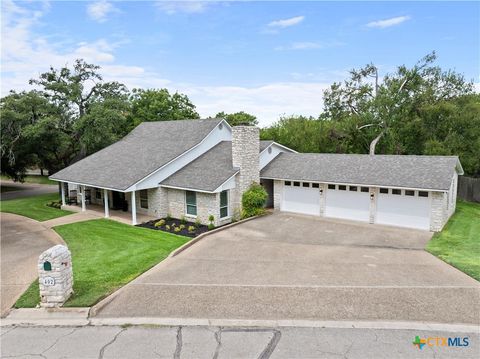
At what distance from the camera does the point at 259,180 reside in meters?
19.6

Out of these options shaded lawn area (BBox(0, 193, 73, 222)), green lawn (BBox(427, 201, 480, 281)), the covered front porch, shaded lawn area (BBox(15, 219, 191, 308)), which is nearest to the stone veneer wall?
the covered front porch

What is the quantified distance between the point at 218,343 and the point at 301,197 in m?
13.8

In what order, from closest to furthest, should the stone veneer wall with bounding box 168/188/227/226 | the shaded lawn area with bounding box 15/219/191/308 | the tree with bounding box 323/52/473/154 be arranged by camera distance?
the shaded lawn area with bounding box 15/219/191/308 → the stone veneer wall with bounding box 168/188/227/226 → the tree with bounding box 323/52/473/154

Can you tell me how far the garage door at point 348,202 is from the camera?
57.6ft

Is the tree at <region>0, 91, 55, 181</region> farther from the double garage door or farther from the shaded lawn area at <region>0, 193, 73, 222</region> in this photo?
the double garage door

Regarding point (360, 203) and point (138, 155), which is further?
point (138, 155)

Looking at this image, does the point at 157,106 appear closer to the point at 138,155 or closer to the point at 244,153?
the point at 138,155

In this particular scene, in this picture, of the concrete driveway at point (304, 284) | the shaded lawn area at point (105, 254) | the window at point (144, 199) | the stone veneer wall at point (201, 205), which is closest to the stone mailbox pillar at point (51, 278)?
the shaded lawn area at point (105, 254)

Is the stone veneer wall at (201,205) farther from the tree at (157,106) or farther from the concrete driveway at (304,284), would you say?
the tree at (157,106)

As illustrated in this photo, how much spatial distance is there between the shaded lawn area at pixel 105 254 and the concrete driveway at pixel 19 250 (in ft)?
1.23

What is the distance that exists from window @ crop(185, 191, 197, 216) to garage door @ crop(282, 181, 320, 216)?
587 centimetres

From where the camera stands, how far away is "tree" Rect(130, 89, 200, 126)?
37.1 m

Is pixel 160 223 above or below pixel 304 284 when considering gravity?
above

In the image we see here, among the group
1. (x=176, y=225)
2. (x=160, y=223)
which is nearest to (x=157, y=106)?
(x=160, y=223)
